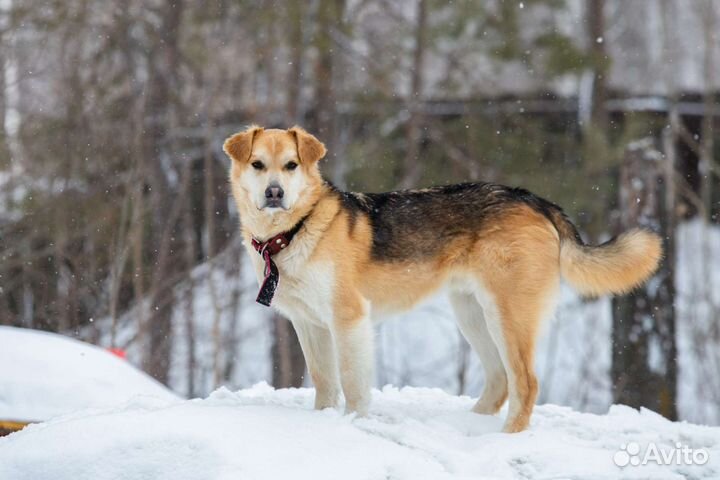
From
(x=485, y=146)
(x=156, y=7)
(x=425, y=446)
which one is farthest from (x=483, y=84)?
(x=425, y=446)

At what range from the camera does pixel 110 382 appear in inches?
228

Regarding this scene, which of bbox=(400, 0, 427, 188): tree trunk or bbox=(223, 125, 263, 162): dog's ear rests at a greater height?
bbox=(400, 0, 427, 188): tree trunk

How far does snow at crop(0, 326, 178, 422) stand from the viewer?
5.35m

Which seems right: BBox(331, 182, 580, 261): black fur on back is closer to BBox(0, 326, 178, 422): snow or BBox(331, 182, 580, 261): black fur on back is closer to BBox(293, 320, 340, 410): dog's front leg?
BBox(293, 320, 340, 410): dog's front leg

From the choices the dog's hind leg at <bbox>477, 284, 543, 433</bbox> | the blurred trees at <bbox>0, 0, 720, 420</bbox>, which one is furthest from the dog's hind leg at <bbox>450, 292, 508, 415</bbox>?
the blurred trees at <bbox>0, 0, 720, 420</bbox>

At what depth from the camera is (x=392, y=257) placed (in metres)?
5.66

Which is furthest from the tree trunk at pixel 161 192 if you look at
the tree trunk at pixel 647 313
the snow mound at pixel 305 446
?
the snow mound at pixel 305 446

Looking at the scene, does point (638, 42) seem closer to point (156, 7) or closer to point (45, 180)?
point (156, 7)

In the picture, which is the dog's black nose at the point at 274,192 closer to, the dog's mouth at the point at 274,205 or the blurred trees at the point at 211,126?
the dog's mouth at the point at 274,205

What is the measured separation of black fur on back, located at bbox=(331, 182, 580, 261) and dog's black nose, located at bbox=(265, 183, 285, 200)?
541mm

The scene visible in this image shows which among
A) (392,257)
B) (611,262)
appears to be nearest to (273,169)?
(392,257)

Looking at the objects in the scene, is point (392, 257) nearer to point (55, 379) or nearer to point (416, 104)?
point (55, 379)

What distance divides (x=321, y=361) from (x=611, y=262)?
6.36 ft

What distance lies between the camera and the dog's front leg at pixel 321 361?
222 inches
